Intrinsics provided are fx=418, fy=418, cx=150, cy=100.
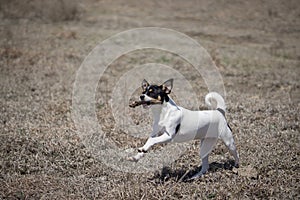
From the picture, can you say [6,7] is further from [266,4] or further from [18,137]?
[18,137]

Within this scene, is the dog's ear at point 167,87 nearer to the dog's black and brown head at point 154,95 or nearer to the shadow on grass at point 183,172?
the dog's black and brown head at point 154,95

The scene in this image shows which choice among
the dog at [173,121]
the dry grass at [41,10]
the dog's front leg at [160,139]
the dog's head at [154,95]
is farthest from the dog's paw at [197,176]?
the dry grass at [41,10]

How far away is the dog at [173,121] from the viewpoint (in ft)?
16.6

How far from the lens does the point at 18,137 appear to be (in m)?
6.90

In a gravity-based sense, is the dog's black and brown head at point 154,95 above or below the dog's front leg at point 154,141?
above

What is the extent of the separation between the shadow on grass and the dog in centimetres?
15

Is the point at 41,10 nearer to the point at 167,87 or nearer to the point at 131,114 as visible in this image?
the point at 131,114

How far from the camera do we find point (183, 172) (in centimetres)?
→ 589

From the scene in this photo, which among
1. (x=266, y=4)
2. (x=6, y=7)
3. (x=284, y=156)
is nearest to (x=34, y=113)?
(x=284, y=156)

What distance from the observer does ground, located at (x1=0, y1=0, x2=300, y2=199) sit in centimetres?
534

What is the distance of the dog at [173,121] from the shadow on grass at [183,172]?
152mm

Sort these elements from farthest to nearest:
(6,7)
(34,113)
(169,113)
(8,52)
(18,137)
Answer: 1. (6,7)
2. (8,52)
3. (34,113)
4. (18,137)
5. (169,113)

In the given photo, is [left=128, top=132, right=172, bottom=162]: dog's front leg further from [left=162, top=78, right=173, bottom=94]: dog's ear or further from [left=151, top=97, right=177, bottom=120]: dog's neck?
[left=162, top=78, right=173, bottom=94]: dog's ear

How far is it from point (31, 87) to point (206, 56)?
703 centimetres
